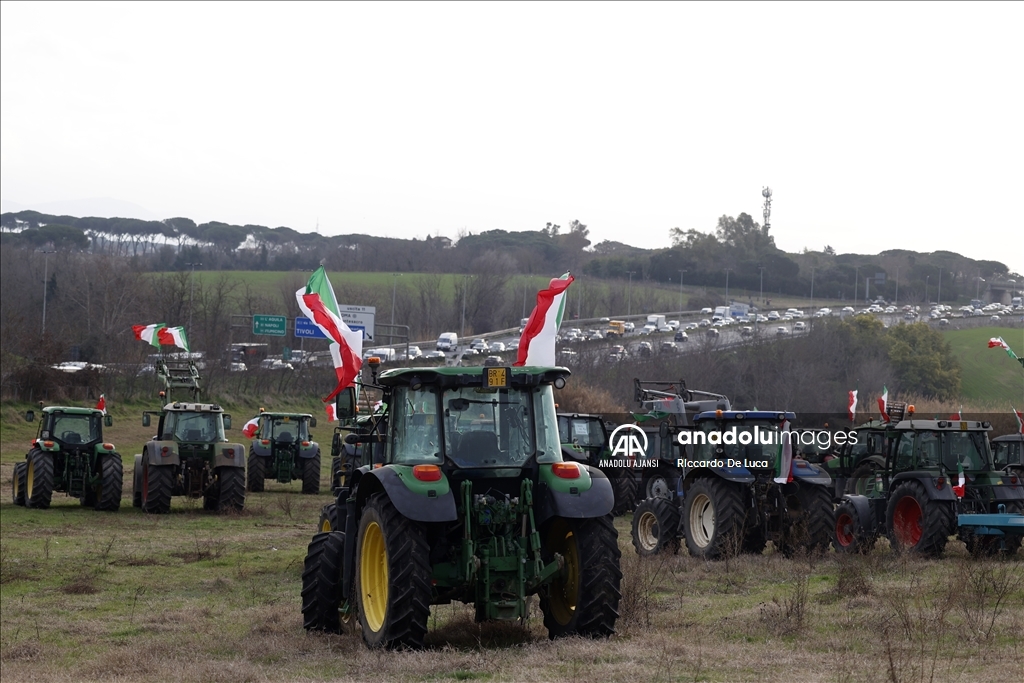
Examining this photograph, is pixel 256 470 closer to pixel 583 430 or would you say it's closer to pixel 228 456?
pixel 228 456

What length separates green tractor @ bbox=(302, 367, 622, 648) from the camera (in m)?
8.60

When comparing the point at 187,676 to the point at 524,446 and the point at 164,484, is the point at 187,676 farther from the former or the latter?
the point at 164,484

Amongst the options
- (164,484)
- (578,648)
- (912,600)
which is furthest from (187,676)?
(164,484)

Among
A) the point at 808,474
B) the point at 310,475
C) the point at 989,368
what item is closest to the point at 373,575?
the point at 808,474

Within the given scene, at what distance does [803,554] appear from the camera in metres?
14.9

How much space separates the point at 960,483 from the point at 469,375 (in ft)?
28.9

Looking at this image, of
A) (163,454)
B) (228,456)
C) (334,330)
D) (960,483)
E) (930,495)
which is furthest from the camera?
(228,456)

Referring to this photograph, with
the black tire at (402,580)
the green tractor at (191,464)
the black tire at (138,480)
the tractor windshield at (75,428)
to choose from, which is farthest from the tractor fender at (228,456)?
the black tire at (402,580)

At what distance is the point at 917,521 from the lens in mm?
15242

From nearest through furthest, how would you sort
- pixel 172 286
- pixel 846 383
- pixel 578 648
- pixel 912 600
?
1. pixel 578 648
2. pixel 912 600
3. pixel 846 383
4. pixel 172 286

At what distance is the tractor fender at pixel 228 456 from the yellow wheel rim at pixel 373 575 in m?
14.1

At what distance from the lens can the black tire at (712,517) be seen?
1527 cm

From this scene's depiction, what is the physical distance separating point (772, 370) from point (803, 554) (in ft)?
104

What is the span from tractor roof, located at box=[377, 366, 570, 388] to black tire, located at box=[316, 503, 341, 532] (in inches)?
81.4
